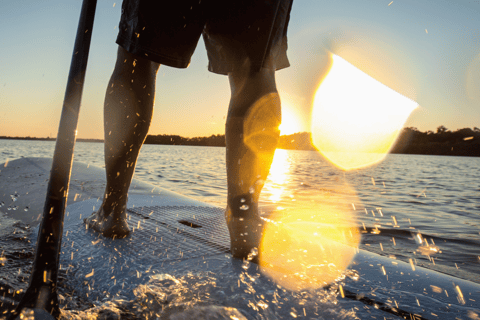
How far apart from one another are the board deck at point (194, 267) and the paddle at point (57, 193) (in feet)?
0.47

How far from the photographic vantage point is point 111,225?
113 centimetres

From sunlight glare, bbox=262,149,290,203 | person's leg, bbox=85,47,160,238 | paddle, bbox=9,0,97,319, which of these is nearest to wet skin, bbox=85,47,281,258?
person's leg, bbox=85,47,160,238

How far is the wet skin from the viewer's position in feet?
3.43

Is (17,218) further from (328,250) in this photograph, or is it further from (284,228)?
(328,250)

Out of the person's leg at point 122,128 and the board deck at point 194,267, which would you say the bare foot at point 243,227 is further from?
the person's leg at point 122,128

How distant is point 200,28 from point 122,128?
1.43 ft

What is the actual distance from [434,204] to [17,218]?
438 cm

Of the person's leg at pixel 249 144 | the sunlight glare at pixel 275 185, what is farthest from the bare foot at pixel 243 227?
the sunlight glare at pixel 275 185

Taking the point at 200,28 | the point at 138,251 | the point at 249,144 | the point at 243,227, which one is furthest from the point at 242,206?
the point at 200,28

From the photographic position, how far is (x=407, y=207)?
3.71 m

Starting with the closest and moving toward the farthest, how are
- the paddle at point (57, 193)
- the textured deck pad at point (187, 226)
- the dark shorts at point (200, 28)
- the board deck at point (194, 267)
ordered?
the paddle at point (57, 193) < the board deck at point (194, 267) < the dark shorts at point (200, 28) < the textured deck pad at point (187, 226)

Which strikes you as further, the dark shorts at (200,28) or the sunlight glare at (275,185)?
the sunlight glare at (275,185)

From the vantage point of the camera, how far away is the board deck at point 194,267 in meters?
0.73

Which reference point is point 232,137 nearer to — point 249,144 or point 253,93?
point 249,144
